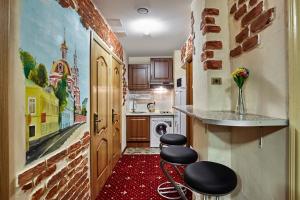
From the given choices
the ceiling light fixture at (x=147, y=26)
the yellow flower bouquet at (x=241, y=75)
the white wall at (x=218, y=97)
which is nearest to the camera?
the yellow flower bouquet at (x=241, y=75)

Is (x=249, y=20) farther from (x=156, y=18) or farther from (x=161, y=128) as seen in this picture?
(x=161, y=128)

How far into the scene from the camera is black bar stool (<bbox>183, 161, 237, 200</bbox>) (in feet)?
3.34

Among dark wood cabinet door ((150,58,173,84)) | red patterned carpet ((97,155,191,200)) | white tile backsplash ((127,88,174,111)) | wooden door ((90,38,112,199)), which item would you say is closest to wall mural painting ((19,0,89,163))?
wooden door ((90,38,112,199))

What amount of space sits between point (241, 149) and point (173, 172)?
188 centimetres

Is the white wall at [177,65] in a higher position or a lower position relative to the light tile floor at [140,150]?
higher

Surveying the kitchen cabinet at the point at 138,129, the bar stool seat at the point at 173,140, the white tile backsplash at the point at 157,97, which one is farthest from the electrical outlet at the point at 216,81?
the white tile backsplash at the point at 157,97

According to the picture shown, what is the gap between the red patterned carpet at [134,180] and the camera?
227cm

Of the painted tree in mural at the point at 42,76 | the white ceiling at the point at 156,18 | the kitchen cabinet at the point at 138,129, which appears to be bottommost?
the kitchen cabinet at the point at 138,129

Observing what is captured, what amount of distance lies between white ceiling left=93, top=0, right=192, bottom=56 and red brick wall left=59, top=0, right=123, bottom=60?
0.52 ft

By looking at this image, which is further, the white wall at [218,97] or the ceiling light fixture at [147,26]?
the ceiling light fixture at [147,26]

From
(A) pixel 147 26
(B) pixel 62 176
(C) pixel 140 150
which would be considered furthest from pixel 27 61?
(C) pixel 140 150

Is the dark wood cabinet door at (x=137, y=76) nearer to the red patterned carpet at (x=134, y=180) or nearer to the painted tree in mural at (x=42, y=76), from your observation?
the red patterned carpet at (x=134, y=180)

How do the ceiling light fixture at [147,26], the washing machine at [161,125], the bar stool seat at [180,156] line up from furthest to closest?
the washing machine at [161,125] < the ceiling light fixture at [147,26] < the bar stool seat at [180,156]

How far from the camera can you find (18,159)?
0.91 meters
